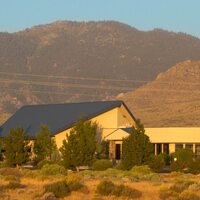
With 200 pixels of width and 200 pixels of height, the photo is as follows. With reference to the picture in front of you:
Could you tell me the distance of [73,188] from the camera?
1096 inches

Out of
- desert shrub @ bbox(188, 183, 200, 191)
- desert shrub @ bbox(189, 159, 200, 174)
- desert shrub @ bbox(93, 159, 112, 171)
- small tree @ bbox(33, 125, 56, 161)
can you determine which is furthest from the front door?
desert shrub @ bbox(188, 183, 200, 191)

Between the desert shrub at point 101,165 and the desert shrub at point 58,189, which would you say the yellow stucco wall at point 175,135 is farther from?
the desert shrub at point 58,189

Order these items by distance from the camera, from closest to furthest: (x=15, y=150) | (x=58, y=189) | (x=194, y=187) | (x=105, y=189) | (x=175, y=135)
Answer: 1. (x=58, y=189)
2. (x=105, y=189)
3. (x=194, y=187)
4. (x=15, y=150)
5. (x=175, y=135)

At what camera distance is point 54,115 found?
2704 inches

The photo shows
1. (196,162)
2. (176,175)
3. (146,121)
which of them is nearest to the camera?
(176,175)

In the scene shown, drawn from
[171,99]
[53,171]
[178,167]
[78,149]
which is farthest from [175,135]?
[171,99]

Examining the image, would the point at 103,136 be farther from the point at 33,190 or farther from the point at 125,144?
the point at 33,190

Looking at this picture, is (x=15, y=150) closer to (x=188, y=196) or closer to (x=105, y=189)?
(x=105, y=189)

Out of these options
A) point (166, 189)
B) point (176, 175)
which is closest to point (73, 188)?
point (166, 189)

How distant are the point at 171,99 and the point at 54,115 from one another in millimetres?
88074

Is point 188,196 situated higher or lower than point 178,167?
lower

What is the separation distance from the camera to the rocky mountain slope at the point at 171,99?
434 ft

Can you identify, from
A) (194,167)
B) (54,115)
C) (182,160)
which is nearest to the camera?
(194,167)

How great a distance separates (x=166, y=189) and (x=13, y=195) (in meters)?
6.31
